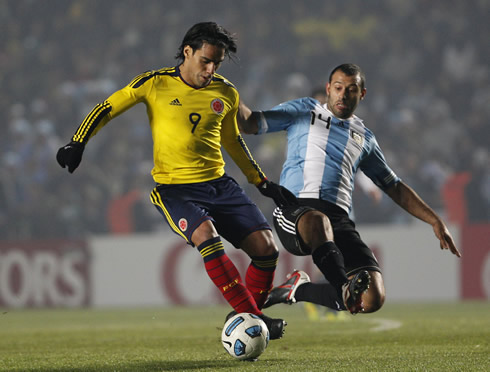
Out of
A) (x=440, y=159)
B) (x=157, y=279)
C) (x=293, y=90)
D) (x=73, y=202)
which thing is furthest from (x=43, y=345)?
(x=293, y=90)

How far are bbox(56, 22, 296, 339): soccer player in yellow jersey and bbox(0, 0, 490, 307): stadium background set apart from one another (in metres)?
6.66

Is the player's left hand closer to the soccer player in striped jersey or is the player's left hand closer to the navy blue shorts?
the soccer player in striped jersey

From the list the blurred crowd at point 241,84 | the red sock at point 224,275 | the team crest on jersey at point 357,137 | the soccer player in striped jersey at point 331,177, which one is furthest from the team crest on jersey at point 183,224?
the blurred crowd at point 241,84

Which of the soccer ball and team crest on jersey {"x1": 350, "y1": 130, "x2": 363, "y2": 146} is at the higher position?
team crest on jersey {"x1": 350, "y1": 130, "x2": 363, "y2": 146}

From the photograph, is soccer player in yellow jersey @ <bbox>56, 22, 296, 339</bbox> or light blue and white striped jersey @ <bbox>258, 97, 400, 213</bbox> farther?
light blue and white striped jersey @ <bbox>258, 97, 400, 213</bbox>

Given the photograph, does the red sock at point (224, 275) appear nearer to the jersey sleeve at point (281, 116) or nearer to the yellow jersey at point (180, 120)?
→ the yellow jersey at point (180, 120)

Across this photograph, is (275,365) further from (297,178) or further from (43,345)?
(43,345)

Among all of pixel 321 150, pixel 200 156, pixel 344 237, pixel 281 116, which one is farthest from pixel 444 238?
pixel 200 156

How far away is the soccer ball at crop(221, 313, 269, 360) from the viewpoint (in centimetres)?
400

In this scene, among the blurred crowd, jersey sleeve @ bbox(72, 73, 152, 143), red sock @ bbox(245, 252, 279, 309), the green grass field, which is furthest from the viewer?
the blurred crowd

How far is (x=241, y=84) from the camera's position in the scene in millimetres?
15258

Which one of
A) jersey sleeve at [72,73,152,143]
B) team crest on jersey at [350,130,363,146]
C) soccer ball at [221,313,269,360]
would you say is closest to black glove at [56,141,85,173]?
jersey sleeve at [72,73,152,143]

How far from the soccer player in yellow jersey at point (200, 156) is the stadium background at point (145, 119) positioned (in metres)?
6.66

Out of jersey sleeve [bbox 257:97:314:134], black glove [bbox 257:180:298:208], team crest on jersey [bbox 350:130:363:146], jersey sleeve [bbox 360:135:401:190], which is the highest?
jersey sleeve [bbox 257:97:314:134]
